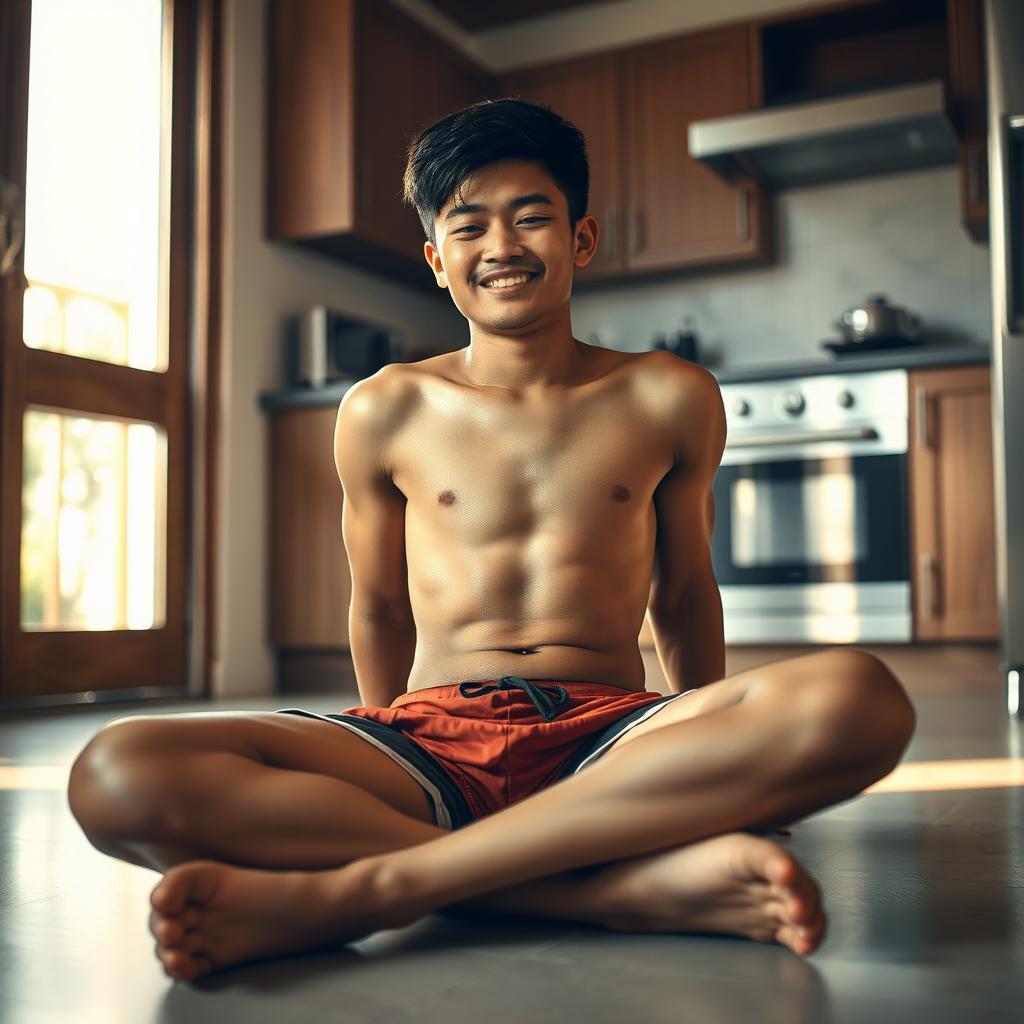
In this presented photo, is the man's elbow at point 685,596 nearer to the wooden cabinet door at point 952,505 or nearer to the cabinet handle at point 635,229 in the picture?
the wooden cabinet door at point 952,505

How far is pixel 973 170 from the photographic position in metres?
3.73

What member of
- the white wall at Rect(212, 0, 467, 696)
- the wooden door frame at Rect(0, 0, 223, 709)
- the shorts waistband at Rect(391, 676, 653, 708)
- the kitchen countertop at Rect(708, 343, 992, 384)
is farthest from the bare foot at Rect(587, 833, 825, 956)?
the white wall at Rect(212, 0, 467, 696)

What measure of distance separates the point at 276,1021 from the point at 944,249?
12.8ft

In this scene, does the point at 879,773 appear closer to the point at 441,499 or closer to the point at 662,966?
the point at 662,966

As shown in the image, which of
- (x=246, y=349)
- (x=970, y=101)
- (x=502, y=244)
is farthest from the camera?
(x=246, y=349)

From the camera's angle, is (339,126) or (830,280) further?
(830,280)

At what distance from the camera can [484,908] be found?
1.03 meters

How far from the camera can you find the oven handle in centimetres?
342

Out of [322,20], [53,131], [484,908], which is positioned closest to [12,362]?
[53,131]

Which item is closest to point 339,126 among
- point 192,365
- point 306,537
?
point 192,365

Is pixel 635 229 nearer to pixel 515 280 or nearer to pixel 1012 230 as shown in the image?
pixel 1012 230

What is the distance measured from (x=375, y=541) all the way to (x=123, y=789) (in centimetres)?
49

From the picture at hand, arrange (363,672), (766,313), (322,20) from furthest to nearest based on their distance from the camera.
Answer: (766,313) < (322,20) < (363,672)

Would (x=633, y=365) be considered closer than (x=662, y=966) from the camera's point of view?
No
